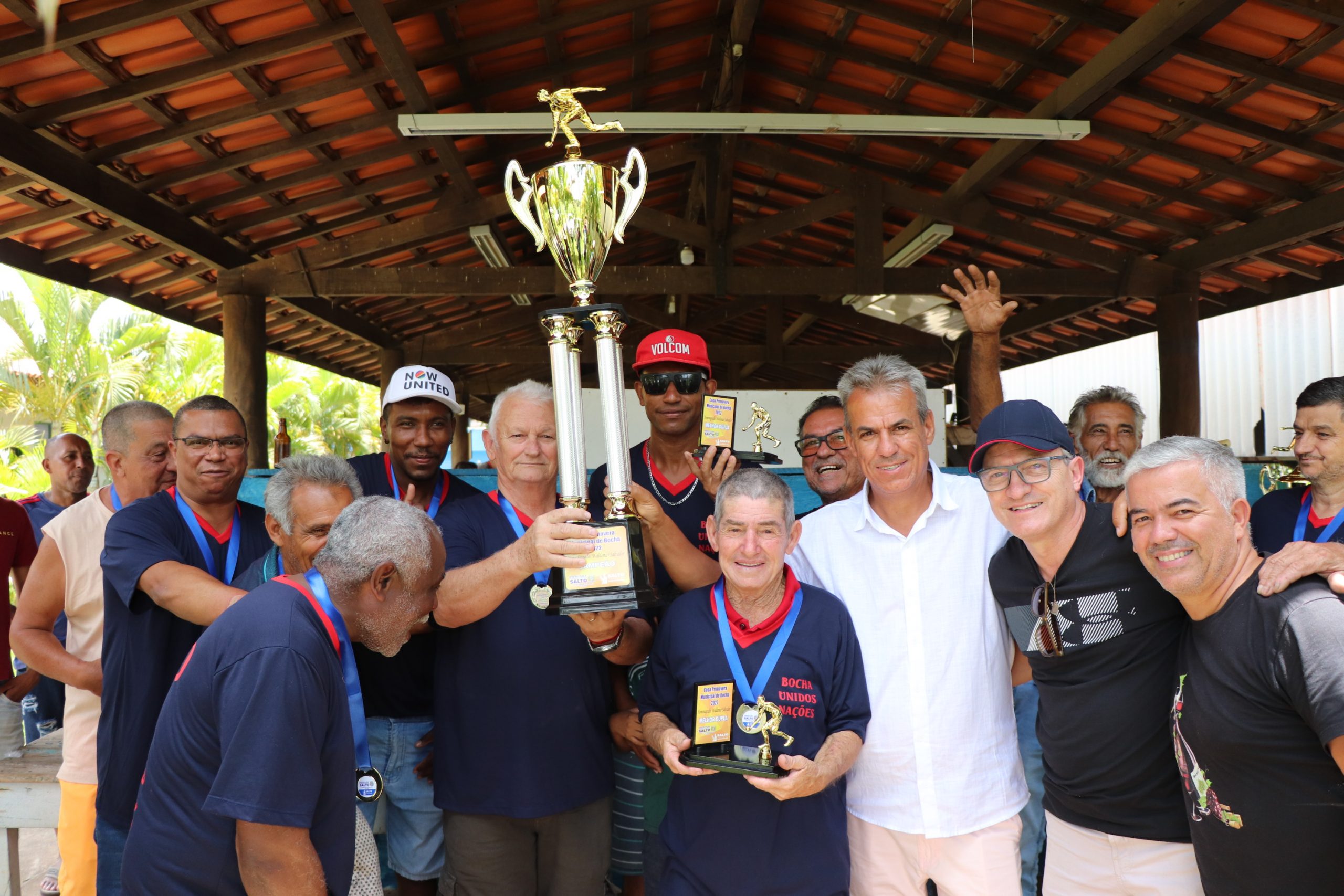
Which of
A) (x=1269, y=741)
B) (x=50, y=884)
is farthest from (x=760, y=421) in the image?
(x=50, y=884)

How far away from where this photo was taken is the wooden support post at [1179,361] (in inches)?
321

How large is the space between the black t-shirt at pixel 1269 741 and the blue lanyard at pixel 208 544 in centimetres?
288

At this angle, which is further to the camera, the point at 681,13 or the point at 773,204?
the point at 773,204

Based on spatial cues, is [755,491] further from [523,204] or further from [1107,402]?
[1107,402]

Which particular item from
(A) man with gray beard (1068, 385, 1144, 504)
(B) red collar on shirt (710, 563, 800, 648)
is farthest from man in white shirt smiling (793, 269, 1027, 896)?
(A) man with gray beard (1068, 385, 1144, 504)

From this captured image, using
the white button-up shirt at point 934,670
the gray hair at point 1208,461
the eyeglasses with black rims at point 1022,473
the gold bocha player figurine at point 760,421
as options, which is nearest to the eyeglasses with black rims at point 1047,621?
the white button-up shirt at point 934,670

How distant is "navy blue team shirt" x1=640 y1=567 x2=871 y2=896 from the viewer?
2.33 m

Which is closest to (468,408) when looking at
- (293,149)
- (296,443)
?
(296,443)

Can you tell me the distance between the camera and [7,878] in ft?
12.3

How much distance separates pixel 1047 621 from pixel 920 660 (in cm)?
35

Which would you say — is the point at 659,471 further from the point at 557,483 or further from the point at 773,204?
the point at 773,204

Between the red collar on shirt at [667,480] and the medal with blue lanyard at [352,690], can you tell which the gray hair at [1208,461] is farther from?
the medal with blue lanyard at [352,690]

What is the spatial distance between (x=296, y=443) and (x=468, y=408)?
237 inches

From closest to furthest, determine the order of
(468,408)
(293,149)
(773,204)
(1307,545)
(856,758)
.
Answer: (1307,545)
(856,758)
(293,149)
(773,204)
(468,408)
